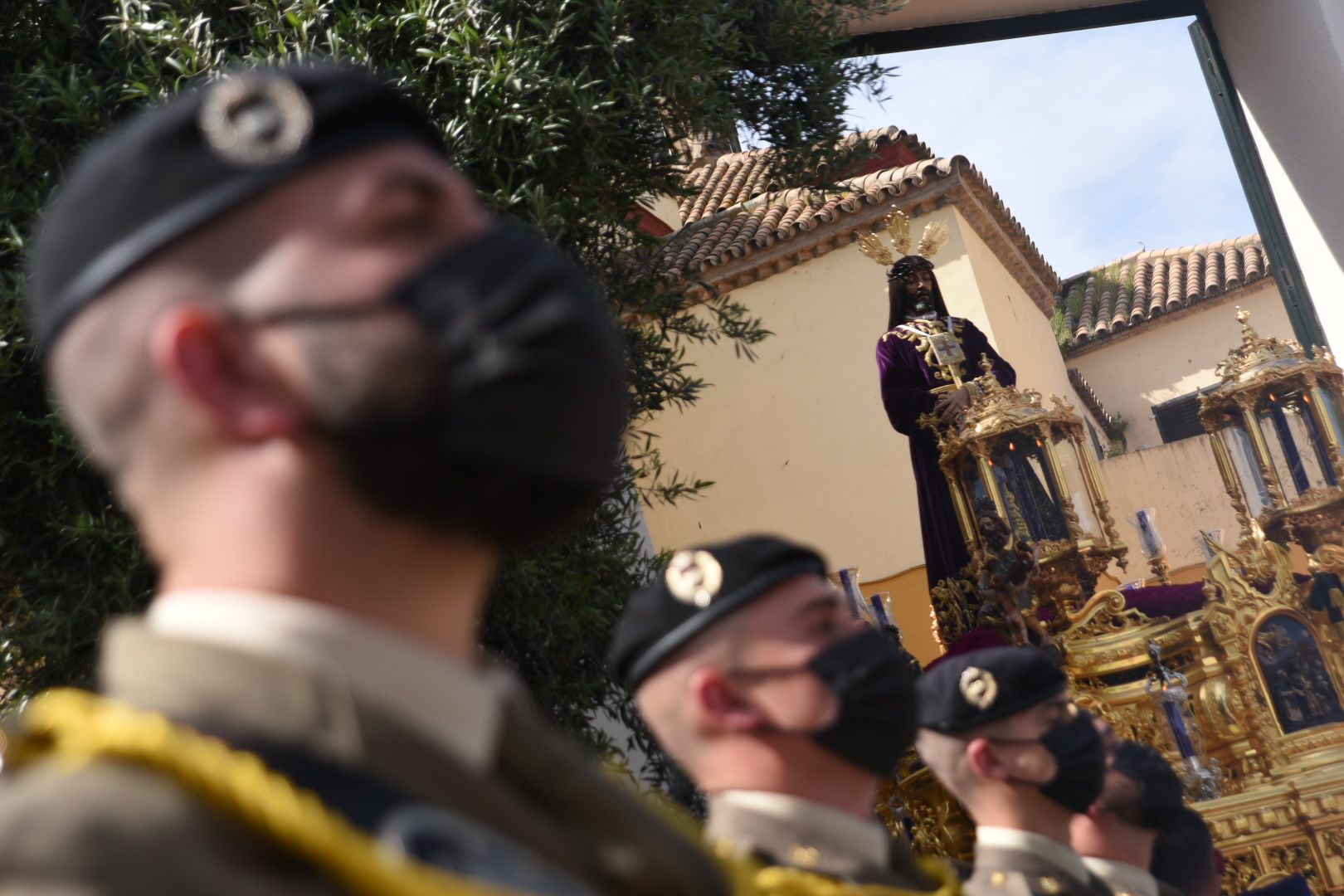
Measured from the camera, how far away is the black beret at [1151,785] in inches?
146

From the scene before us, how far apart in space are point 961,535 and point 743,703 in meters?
5.21

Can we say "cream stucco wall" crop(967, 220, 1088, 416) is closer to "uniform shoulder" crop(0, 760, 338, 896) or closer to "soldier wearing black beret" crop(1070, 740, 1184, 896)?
"soldier wearing black beret" crop(1070, 740, 1184, 896)

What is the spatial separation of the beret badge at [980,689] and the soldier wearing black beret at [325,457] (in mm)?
1954

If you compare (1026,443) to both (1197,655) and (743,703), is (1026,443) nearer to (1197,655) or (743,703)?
(1197,655)

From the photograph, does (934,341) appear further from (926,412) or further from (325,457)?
(325,457)

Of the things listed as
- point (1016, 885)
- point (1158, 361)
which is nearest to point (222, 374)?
point (1016, 885)

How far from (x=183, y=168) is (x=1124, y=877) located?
304 centimetres

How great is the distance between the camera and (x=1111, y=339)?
15836 mm

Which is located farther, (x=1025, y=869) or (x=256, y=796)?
(x=1025, y=869)

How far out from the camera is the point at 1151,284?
1650 centimetres

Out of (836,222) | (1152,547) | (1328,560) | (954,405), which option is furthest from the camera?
(836,222)

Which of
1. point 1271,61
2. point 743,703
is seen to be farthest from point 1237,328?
point 743,703

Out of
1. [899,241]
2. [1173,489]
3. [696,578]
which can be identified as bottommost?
[696,578]

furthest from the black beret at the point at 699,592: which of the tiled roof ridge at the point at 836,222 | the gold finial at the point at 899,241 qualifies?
the tiled roof ridge at the point at 836,222
